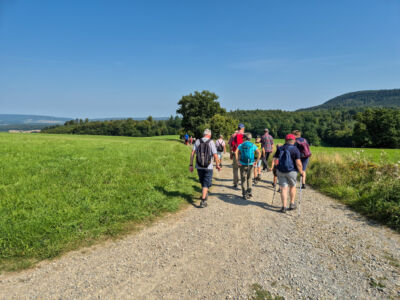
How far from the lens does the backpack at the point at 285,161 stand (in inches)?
239


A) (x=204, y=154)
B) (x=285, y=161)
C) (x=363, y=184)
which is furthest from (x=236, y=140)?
(x=363, y=184)

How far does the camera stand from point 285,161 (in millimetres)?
6129

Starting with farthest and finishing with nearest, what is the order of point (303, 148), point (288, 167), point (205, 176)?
point (303, 148) < point (205, 176) < point (288, 167)

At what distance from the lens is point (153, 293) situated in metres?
3.14

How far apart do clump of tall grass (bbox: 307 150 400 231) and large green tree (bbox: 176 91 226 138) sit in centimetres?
3826

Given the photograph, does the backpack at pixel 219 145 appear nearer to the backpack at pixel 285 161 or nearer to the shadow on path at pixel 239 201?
the shadow on path at pixel 239 201

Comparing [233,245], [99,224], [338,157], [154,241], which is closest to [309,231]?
[233,245]

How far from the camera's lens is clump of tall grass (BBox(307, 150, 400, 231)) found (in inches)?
227

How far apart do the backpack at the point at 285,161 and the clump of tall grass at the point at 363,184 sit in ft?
8.24

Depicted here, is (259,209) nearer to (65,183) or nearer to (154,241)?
(154,241)

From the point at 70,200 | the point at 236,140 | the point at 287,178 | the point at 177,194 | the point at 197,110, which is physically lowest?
the point at 177,194

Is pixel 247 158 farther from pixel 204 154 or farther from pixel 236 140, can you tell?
pixel 204 154

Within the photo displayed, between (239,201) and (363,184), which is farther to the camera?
(363,184)

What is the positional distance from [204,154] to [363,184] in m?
6.35
